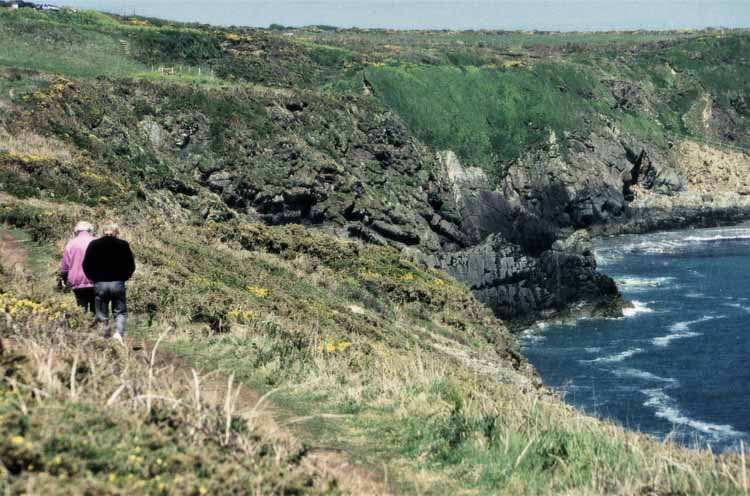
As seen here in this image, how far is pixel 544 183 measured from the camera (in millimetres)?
103438

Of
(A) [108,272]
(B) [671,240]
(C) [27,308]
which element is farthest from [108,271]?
(B) [671,240]

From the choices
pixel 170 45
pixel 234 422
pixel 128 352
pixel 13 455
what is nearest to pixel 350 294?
pixel 128 352

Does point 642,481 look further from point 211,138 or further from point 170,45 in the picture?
point 170,45

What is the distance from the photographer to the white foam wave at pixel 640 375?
46.7 m

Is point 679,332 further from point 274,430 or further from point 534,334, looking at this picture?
point 274,430

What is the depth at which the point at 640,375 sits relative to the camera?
47969 mm

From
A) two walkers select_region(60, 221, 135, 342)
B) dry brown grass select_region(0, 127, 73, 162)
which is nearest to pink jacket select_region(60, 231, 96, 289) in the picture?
two walkers select_region(60, 221, 135, 342)

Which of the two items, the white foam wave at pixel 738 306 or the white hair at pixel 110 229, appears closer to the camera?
the white hair at pixel 110 229

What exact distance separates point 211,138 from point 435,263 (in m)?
21.9

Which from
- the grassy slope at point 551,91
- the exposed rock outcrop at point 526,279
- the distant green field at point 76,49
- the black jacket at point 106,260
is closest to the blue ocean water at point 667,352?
A: the exposed rock outcrop at point 526,279

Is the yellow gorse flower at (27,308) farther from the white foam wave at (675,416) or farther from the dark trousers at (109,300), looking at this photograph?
the white foam wave at (675,416)

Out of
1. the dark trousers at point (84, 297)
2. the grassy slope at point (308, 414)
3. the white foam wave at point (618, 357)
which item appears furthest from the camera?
the white foam wave at point (618, 357)

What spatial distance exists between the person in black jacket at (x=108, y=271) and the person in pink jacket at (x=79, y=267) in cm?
58

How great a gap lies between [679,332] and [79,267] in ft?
171
